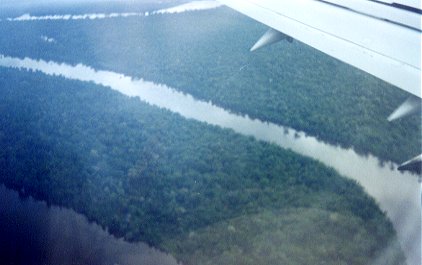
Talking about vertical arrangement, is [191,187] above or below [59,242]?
above

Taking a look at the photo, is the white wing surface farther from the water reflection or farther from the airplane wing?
the water reflection

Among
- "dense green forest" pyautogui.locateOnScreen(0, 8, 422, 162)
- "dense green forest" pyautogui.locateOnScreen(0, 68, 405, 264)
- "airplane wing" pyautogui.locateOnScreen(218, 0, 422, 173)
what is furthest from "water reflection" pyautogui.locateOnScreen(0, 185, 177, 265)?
"dense green forest" pyautogui.locateOnScreen(0, 8, 422, 162)

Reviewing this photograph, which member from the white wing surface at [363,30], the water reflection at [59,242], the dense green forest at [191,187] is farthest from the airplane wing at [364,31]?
the water reflection at [59,242]

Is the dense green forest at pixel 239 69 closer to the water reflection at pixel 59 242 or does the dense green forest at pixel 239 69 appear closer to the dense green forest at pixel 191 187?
the dense green forest at pixel 191 187

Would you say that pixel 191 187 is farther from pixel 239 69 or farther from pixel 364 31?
pixel 239 69

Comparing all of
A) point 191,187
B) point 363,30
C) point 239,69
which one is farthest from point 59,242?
point 239,69

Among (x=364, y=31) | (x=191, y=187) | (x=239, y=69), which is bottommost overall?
(x=191, y=187)
